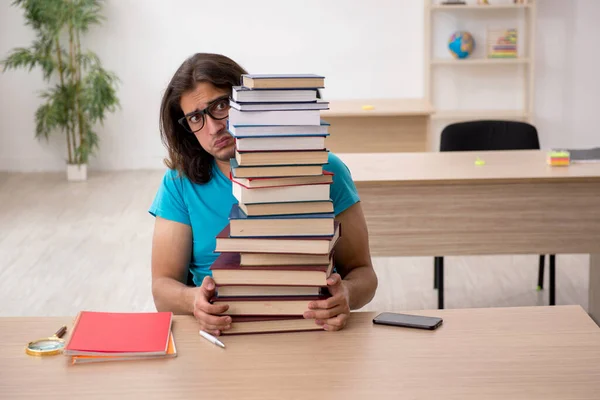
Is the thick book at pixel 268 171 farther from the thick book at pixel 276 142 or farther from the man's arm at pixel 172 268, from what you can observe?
the man's arm at pixel 172 268

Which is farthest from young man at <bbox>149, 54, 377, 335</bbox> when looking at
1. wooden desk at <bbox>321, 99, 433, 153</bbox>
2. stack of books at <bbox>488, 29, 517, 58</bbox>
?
stack of books at <bbox>488, 29, 517, 58</bbox>

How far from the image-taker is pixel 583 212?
11.1 ft

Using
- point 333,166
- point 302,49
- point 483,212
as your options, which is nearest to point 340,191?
point 333,166

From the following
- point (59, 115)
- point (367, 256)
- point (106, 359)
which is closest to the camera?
point (106, 359)

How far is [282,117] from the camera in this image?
1.71 m

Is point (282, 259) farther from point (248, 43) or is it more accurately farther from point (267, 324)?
point (248, 43)

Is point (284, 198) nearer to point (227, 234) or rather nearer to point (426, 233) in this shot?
point (227, 234)

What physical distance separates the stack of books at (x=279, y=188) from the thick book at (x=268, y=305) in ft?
0.11

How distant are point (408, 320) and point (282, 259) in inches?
11.9

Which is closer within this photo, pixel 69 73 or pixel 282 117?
pixel 282 117

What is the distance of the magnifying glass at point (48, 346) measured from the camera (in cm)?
169

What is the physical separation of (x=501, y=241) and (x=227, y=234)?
1910 mm

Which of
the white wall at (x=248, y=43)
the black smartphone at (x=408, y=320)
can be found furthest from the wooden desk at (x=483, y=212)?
the white wall at (x=248, y=43)

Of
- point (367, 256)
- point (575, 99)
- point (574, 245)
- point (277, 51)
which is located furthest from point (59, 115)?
point (367, 256)
